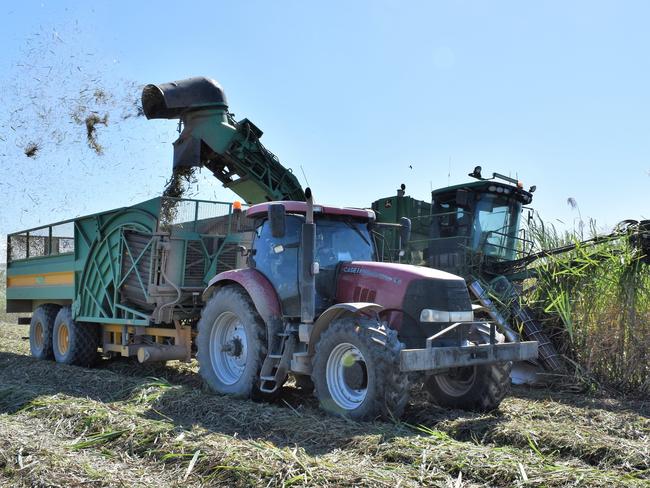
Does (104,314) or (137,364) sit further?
(137,364)

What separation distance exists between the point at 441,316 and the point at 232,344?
224 centimetres

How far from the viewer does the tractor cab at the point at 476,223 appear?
9266 mm

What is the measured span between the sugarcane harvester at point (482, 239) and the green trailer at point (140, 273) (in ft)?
8.43

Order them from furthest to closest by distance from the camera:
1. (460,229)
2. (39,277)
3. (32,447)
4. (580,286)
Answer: (39,277)
(460,229)
(580,286)
(32,447)

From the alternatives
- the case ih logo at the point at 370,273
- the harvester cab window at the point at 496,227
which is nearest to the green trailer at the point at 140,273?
the case ih logo at the point at 370,273

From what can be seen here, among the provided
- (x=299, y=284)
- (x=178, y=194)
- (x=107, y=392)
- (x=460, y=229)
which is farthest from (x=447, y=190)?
(x=107, y=392)

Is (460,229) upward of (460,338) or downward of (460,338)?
upward

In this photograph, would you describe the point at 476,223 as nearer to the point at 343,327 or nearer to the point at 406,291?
the point at 406,291

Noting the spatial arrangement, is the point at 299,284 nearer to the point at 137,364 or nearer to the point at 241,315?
the point at 241,315

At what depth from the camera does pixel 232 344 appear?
6363mm

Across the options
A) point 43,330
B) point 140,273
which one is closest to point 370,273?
point 140,273

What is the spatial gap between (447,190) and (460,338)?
4.88 m

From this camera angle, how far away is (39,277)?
1028 cm

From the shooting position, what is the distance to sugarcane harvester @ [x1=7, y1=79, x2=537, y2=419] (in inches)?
203
